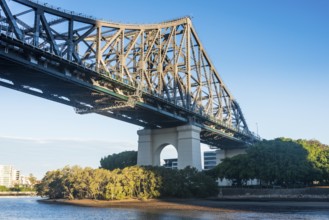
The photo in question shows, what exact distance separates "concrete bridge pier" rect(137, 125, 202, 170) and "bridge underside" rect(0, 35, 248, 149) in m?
2.20

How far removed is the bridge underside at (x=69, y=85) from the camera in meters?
46.0

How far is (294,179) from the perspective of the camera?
79812 millimetres

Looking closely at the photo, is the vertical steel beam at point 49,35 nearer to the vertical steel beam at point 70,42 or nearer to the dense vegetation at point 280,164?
the vertical steel beam at point 70,42

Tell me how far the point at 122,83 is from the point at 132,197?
21.4m

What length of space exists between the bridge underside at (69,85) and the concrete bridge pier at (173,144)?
7.23 ft

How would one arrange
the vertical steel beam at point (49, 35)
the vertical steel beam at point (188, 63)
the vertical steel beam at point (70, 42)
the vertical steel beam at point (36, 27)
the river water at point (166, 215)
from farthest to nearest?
the vertical steel beam at point (188, 63)
the vertical steel beam at point (70, 42)
the vertical steel beam at point (49, 35)
the vertical steel beam at point (36, 27)
the river water at point (166, 215)

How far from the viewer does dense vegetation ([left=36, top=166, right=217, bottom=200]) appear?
6844 centimetres

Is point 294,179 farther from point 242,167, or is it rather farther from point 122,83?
point 122,83

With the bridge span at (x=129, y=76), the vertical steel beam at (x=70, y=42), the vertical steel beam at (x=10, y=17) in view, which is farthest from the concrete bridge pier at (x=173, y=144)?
the vertical steel beam at (x=10, y=17)

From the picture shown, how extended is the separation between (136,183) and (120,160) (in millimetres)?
46986

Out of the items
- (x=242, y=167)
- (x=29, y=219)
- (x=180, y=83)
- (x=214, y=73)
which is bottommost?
(x=29, y=219)

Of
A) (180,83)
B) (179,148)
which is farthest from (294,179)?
(180,83)

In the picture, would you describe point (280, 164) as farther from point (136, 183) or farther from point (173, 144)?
point (136, 183)

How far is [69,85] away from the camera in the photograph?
5475cm
